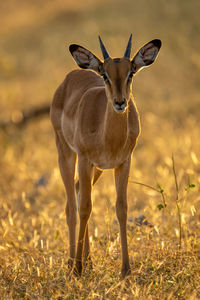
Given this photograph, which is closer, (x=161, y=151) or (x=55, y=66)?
(x=161, y=151)

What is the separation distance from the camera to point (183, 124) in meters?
13.0

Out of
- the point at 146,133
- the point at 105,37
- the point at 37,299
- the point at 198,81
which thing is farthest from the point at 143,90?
the point at 37,299

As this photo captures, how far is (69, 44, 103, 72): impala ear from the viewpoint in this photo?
5.33 m

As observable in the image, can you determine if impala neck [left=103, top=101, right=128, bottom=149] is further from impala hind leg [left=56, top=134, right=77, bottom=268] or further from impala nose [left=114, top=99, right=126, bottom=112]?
impala hind leg [left=56, top=134, right=77, bottom=268]

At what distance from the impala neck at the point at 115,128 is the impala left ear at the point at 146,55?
1.52ft

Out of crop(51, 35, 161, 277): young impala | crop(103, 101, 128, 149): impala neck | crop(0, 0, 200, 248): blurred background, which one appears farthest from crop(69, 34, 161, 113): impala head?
crop(0, 0, 200, 248): blurred background

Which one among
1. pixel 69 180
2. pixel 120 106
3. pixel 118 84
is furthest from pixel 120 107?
pixel 69 180

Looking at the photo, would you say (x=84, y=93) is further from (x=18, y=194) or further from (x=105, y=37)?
(x=105, y=37)

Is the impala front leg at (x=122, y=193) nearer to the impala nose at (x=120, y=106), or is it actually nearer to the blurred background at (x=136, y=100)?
the blurred background at (x=136, y=100)

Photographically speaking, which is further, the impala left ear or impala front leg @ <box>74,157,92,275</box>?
impala front leg @ <box>74,157,92,275</box>

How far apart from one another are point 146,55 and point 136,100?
1126 cm

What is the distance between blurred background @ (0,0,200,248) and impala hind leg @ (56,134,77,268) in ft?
0.61

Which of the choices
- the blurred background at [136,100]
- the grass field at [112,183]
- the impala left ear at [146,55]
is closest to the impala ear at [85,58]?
the impala left ear at [146,55]

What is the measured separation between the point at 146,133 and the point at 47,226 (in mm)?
6066
